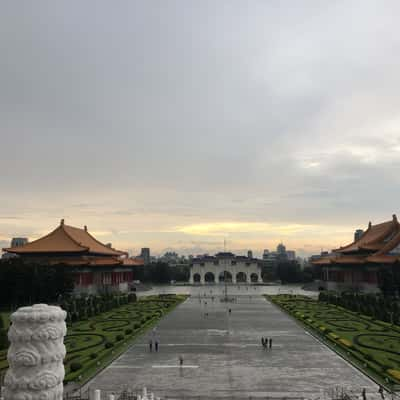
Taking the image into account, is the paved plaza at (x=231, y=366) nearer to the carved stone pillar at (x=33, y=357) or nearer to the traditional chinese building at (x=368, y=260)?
the carved stone pillar at (x=33, y=357)

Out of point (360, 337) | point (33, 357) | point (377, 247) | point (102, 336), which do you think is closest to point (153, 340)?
point (102, 336)

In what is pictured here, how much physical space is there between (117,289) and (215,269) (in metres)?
40.5

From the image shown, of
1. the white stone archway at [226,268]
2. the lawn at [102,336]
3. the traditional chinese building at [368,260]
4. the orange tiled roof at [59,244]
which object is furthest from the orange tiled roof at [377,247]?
the orange tiled roof at [59,244]

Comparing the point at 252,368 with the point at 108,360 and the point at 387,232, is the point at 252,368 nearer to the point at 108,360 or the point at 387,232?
the point at 108,360

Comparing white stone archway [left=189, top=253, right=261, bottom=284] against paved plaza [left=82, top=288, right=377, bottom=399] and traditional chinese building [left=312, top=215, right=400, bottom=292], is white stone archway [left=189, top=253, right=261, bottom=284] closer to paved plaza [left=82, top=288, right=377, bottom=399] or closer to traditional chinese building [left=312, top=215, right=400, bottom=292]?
traditional chinese building [left=312, top=215, right=400, bottom=292]

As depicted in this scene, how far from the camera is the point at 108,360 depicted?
2586 cm

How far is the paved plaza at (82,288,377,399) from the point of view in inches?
808

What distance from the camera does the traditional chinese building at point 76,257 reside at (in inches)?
2653

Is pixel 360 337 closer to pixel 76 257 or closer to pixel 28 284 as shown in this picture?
pixel 28 284

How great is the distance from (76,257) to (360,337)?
4713 centimetres

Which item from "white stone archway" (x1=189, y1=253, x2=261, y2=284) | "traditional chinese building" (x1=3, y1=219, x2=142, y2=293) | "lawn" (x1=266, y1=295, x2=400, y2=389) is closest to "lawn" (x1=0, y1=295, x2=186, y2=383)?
"lawn" (x1=266, y1=295, x2=400, y2=389)

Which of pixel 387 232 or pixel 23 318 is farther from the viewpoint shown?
pixel 387 232

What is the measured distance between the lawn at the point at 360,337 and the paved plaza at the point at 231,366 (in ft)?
3.11

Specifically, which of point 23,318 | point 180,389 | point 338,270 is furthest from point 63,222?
point 23,318
